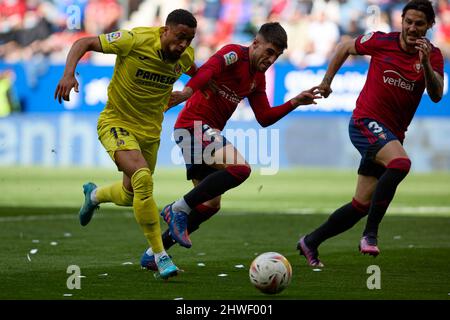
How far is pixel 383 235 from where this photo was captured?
472 inches

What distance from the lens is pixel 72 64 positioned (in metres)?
7.96

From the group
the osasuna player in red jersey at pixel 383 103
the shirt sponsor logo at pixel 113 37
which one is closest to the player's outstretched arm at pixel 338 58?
the osasuna player in red jersey at pixel 383 103

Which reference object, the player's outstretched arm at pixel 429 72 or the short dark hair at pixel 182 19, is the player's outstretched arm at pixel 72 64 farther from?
the player's outstretched arm at pixel 429 72

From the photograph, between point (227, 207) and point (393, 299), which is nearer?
point (393, 299)

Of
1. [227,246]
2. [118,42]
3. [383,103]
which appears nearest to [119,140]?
[118,42]

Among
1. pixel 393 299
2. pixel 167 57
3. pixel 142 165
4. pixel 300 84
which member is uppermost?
pixel 300 84

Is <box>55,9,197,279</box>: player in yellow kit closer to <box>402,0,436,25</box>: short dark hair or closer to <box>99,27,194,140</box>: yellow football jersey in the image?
<box>99,27,194,140</box>: yellow football jersey

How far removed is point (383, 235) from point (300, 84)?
11793 millimetres

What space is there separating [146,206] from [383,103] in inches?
93.8

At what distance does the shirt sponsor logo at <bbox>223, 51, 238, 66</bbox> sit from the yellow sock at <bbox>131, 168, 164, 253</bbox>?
1.43 metres

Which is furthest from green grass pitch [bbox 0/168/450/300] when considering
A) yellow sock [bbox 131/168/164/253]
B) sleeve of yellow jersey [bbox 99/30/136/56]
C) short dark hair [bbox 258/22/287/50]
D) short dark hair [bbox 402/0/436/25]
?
short dark hair [bbox 402/0/436/25]

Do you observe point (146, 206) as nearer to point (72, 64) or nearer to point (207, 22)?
Result: point (72, 64)
